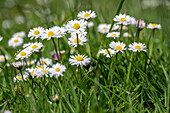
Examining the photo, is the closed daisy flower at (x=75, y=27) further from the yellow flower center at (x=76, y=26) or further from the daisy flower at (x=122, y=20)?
the daisy flower at (x=122, y=20)

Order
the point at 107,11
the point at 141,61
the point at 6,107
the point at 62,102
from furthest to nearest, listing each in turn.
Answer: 1. the point at 107,11
2. the point at 141,61
3. the point at 6,107
4. the point at 62,102

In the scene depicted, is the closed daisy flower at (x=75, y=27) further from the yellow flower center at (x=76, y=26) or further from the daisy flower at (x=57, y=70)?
the daisy flower at (x=57, y=70)

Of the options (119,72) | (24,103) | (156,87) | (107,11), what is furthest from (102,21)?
(24,103)

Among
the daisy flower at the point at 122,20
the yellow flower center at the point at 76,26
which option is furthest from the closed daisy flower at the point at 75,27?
the daisy flower at the point at 122,20

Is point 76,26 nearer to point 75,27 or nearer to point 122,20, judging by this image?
point 75,27

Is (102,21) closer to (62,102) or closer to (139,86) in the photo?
(139,86)

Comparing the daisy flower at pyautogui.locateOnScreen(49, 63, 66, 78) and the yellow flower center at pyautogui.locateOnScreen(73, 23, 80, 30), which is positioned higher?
the yellow flower center at pyautogui.locateOnScreen(73, 23, 80, 30)

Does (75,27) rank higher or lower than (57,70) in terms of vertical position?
higher

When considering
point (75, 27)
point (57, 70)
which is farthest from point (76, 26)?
point (57, 70)

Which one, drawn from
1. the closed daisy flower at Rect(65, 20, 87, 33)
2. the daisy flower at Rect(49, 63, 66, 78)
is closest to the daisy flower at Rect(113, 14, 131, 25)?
the closed daisy flower at Rect(65, 20, 87, 33)

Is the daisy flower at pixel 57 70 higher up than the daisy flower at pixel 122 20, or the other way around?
the daisy flower at pixel 122 20

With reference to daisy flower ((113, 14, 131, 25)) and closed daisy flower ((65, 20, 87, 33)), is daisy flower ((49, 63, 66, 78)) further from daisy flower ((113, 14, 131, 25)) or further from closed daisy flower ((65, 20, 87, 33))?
daisy flower ((113, 14, 131, 25))
